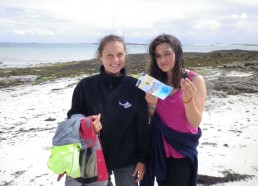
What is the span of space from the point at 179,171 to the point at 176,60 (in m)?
1.09

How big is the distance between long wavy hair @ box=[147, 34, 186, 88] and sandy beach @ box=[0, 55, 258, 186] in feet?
7.08

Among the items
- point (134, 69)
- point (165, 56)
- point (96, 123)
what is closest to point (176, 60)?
point (165, 56)

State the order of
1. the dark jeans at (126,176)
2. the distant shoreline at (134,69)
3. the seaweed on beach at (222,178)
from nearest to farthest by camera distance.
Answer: the dark jeans at (126,176), the seaweed on beach at (222,178), the distant shoreline at (134,69)

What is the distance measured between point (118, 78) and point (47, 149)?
3.55 metres

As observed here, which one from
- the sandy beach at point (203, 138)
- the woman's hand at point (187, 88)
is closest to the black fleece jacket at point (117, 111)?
the woman's hand at point (187, 88)

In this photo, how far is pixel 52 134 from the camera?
6.84 metres

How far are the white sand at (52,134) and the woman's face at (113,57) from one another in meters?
A: 2.48

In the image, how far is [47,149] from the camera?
595 centimetres

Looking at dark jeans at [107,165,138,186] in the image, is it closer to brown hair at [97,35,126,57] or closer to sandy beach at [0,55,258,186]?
brown hair at [97,35,126,57]

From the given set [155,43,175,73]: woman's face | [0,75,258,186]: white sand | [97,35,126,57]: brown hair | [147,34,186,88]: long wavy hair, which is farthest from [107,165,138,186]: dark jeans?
[0,75,258,186]: white sand

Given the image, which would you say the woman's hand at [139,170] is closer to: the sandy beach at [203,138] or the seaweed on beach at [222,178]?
the seaweed on beach at [222,178]

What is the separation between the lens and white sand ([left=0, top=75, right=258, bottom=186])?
4855 mm

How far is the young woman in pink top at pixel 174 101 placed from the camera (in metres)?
2.86

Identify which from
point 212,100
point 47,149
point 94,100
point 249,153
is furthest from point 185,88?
point 212,100
